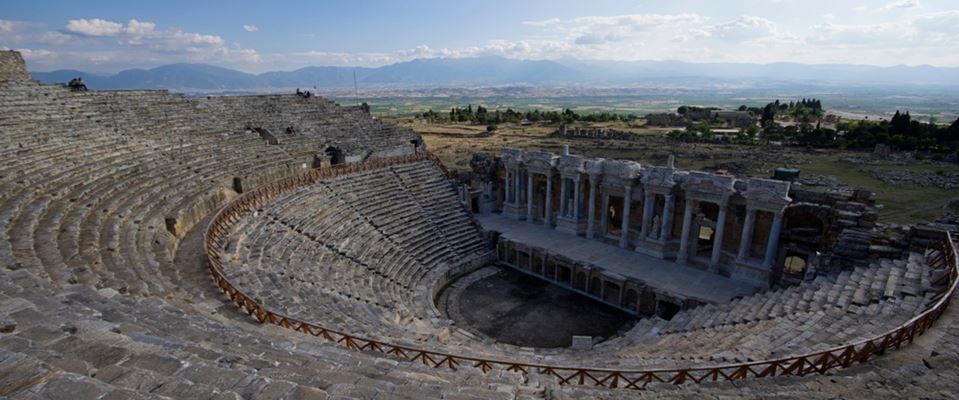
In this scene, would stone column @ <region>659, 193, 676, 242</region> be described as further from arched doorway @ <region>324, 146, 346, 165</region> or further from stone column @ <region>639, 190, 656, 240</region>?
arched doorway @ <region>324, 146, 346, 165</region>

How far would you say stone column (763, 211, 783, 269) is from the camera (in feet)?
71.3

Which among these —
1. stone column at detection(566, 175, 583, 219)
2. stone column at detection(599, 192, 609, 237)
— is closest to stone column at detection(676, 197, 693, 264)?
stone column at detection(599, 192, 609, 237)

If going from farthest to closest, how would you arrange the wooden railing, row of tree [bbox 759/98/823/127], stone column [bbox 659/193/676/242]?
1. row of tree [bbox 759/98/823/127]
2. stone column [bbox 659/193/676/242]
3. the wooden railing

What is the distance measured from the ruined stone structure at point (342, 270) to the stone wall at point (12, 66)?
4.71m

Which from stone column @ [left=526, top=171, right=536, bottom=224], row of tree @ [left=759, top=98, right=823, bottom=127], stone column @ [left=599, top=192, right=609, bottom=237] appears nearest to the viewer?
stone column @ [left=599, top=192, right=609, bottom=237]

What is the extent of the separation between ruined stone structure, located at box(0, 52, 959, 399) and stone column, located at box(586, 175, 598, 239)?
0.37 ft

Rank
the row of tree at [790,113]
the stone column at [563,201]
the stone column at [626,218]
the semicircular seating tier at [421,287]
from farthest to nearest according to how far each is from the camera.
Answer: the row of tree at [790,113] < the stone column at [563,201] < the stone column at [626,218] < the semicircular seating tier at [421,287]

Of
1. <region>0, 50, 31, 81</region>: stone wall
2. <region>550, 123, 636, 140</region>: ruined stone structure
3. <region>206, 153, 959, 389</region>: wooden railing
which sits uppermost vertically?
<region>0, 50, 31, 81</region>: stone wall

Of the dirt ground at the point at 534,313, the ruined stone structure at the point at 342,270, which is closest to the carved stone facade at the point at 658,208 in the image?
the ruined stone structure at the point at 342,270

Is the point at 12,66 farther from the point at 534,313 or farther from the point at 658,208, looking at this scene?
the point at 658,208

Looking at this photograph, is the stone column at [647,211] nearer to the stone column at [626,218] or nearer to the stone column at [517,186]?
the stone column at [626,218]

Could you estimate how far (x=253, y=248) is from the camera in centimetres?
1875

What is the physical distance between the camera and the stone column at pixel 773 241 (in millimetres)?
21734

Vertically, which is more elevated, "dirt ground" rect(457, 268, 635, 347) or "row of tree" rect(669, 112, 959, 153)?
"row of tree" rect(669, 112, 959, 153)
